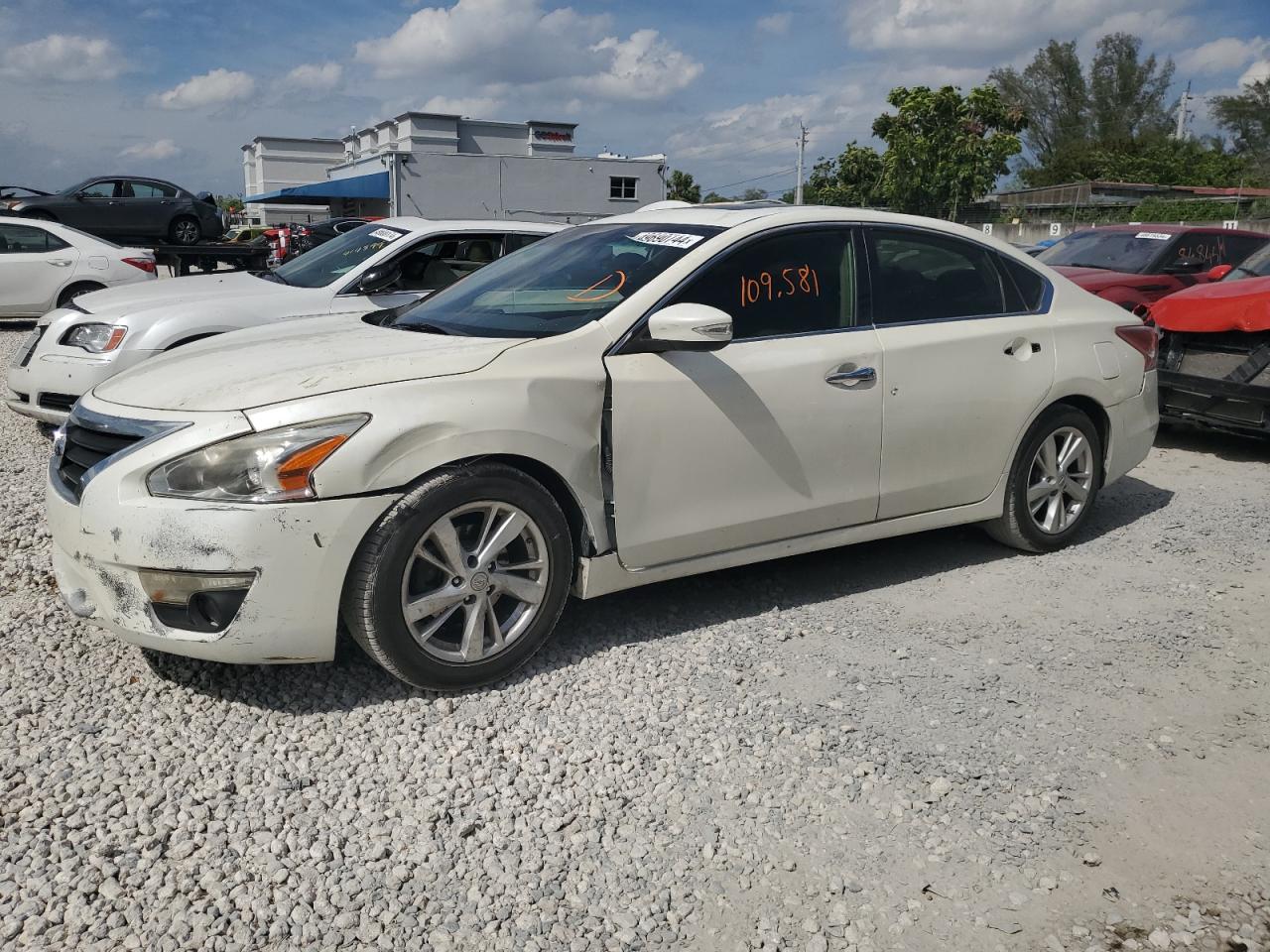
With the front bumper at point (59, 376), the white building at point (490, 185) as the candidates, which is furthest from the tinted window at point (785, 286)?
the white building at point (490, 185)

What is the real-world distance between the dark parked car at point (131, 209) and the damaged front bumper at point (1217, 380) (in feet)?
64.1

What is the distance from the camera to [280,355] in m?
3.94

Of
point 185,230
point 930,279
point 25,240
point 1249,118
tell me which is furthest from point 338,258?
point 1249,118

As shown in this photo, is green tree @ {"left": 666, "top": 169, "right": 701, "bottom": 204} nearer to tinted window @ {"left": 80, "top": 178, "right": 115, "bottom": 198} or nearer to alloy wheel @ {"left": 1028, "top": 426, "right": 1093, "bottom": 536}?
tinted window @ {"left": 80, "top": 178, "right": 115, "bottom": 198}

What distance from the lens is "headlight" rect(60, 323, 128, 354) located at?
699 centimetres

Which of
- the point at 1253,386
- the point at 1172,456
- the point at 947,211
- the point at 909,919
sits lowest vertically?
the point at 909,919

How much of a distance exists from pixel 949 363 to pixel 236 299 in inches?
190

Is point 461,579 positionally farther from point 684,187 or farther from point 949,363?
point 684,187

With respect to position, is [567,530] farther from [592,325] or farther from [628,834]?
[628,834]

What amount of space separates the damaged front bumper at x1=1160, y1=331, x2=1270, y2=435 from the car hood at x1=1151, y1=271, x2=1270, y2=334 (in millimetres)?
113

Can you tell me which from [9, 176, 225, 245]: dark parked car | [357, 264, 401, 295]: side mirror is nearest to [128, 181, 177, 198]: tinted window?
[9, 176, 225, 245]: dark parked car

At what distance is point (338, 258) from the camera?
7887mm

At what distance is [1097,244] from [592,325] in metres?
9.12

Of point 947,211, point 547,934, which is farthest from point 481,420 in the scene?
point 947,211
